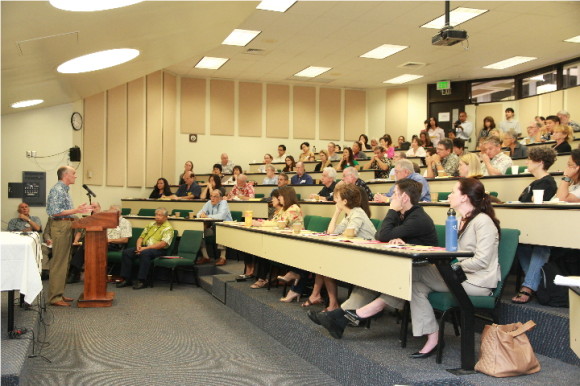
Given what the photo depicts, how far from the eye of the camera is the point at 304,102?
49.4 feet

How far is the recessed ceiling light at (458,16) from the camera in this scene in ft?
29.1

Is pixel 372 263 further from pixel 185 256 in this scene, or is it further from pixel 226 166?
pixel 226 166

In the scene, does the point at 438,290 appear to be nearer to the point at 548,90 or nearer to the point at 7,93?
the point at 7,93

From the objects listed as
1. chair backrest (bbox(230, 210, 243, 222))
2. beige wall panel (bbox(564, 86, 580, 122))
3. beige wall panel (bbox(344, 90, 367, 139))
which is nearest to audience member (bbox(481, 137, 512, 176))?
chair backrest (bbox(230, 210, 243, 222))

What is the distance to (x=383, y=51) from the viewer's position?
37.7 feet

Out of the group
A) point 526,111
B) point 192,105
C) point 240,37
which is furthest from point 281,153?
point 526,111

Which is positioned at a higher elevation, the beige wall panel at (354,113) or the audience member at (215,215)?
the beige wall panel at (354,113)

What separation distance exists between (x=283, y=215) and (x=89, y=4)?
2831 millimetres

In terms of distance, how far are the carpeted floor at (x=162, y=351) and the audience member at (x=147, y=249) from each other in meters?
1.15

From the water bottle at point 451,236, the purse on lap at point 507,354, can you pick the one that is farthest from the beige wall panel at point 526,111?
the purse on lap at point 507,354

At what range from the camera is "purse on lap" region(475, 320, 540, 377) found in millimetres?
3020

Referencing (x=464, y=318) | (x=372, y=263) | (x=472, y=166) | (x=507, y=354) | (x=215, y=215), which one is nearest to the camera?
(x=507, y=354)

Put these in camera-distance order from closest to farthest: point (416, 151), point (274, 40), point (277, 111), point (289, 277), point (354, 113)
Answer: point (289, 277) < point (274, 40) < point (416, 151) < point (277, 111) < point (354, 113)

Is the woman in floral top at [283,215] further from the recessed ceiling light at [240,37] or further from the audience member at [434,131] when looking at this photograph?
the audience member at [434,131]
